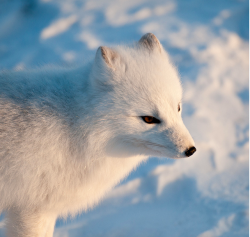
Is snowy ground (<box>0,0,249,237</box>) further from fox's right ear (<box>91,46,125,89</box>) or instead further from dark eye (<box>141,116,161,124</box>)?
dark eye (<box>141,116,161,124</box>)

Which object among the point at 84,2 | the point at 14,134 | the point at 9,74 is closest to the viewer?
the point at 14,134

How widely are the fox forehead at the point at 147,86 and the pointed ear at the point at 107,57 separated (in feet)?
0.21

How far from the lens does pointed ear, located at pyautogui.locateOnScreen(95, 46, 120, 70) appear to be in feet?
5.57

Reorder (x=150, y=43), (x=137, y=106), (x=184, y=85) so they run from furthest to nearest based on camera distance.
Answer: (x=184, y=85)
(x=150, y=43)
(x=137, y=106)

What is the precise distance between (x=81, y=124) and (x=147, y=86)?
52 centimetres

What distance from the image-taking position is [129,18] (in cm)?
514

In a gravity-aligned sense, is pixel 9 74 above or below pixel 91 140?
above

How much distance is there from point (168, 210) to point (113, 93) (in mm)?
1676

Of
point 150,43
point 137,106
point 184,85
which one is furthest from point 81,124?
point 184,85

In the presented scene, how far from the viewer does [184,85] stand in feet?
14.3

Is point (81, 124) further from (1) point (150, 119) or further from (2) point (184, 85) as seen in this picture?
(2) point (184, 85)

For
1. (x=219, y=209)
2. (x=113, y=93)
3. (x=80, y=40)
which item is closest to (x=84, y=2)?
(x=80, y=40)

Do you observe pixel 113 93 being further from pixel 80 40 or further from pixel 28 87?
pixel 80 40

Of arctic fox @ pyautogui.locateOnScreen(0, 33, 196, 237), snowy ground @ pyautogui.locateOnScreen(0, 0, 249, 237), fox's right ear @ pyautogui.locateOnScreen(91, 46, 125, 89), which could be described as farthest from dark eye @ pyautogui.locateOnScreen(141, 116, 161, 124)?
snowy ground @ pyautogui.locateOnScreen(0, 0, 249, 237)
